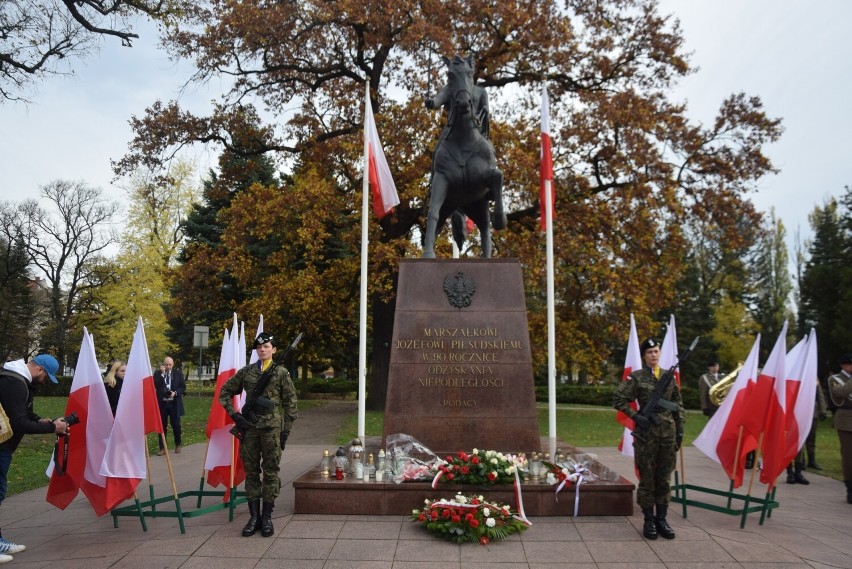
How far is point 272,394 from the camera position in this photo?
577cm

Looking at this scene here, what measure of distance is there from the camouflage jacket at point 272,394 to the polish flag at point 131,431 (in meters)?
0.67

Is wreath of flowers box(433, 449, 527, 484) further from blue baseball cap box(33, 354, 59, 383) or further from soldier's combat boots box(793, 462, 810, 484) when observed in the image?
soldier's combat boots box(793, 462, 810, 484)

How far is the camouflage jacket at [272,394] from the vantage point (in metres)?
5.66

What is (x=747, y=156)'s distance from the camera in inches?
661

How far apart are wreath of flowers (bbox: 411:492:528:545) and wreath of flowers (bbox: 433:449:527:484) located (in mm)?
236

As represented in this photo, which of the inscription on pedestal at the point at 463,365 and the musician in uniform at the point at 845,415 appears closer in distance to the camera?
the inscription on pedestal at the point at 463,365

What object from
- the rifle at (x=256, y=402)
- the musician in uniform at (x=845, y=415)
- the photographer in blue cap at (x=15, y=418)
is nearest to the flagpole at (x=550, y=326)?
the rifle at (x=256, y=402)

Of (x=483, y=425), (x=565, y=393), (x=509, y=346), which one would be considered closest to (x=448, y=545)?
(x=483, y=425)

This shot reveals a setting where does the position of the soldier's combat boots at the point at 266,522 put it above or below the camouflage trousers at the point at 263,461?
below

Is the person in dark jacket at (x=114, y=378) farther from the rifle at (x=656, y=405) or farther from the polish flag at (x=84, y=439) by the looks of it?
the rifle at (x=656, y=405)

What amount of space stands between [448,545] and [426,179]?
13378mm

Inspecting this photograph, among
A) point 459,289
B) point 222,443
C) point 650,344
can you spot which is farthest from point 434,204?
point 222,443

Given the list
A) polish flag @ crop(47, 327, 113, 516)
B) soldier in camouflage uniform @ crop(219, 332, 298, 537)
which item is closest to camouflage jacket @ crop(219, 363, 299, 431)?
soldier in camouflage uniform @ crop(219, 332, 298, 537)

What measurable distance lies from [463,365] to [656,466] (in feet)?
8.48
